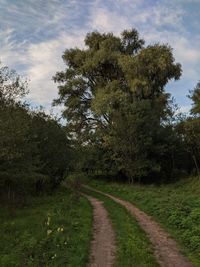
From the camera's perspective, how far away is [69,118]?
198ft

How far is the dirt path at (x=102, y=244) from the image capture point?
43.4 feet

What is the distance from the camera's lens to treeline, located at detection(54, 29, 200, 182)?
5094 cm

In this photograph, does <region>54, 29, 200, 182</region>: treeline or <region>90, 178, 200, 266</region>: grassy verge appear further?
<region>54, 29, 200, 182</region>: treeline

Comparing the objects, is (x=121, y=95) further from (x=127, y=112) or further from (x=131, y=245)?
(x=131, y=245)

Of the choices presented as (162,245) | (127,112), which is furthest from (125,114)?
(162,245)

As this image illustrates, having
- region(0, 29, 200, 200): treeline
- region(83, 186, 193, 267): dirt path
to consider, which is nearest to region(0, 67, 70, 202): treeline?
region(0, 29, 200, 200): treeline

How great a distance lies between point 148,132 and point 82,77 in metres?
14.1

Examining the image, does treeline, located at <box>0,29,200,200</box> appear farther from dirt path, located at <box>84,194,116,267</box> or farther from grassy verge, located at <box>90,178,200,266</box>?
dirt path, located at <box>84,194,116,267</box>

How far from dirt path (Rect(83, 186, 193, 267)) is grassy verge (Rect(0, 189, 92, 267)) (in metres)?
2.58

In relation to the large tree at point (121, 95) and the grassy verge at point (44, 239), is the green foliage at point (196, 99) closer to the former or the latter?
the large tree at point (121, 95)

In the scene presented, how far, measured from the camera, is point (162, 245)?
16.4 meters

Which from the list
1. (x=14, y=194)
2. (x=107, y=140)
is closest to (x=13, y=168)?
(x=14, y=194)

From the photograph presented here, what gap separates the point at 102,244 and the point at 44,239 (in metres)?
2.78

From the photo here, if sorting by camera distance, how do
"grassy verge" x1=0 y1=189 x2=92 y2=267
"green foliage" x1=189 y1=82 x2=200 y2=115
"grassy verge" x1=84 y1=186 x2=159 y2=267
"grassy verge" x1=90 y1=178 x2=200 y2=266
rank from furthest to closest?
"green foliage" x1=189 y1=82 x2=200 y2=115 < "grassy verge" x1=90 y1=178 x2=200 y2=266 < "grassy verge" x1=84 y1=186 x2=159 y2=267 < "grassy verge" x1=0 y1=189 x2=92 y2=267
